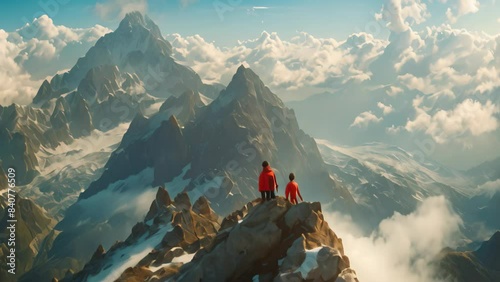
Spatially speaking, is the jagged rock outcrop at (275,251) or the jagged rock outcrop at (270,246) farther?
the jagged rock outcrop at (270,246)

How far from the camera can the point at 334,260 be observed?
47219mm

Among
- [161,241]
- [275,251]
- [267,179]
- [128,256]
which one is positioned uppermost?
[267,179]

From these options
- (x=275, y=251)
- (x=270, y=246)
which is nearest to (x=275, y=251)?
(x=275, y=251)

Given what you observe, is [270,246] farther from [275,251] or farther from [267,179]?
[267,179]

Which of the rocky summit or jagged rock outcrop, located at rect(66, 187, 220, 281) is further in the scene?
jagged rock outcrop, located at rect(66, 187, 220, 281)

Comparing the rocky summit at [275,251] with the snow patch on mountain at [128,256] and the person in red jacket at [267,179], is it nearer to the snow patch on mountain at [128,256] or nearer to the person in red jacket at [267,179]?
the person in red jacket at [267,179]

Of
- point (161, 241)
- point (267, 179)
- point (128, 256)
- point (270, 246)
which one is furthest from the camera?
point (128, 256)

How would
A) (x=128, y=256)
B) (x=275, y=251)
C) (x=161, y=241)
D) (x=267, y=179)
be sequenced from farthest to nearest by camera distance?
(x=128, y=256), (x=161, y=241), (x=275, y=251), (x=267, y=179)

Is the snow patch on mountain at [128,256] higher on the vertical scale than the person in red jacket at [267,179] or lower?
lower

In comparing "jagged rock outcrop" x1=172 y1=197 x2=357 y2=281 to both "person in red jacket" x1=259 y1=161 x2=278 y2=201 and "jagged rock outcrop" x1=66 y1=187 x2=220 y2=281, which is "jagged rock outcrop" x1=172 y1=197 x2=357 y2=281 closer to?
"person in red jacket" x1=259 y1=161 x2=278 y2=201

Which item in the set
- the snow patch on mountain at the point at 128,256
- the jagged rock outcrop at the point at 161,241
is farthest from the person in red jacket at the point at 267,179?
the snow patch on mountain at the point at 128,256

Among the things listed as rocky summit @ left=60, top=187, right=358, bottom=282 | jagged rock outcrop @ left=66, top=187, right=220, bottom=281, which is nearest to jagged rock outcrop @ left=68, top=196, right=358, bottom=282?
rocky summit @ left=60, top=187, right=358, bottom=282

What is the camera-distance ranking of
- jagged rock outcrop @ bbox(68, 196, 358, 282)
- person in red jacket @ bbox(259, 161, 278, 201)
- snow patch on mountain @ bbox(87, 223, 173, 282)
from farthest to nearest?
snow patch on mountain @ bbox(87, 223, 173, 282)
person in red jacket @ bbox(259, 161, 278, 201)
jagged rock outcrop @ bbox(68, 196, 358, 282)

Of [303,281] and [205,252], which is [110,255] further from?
[303,281]
